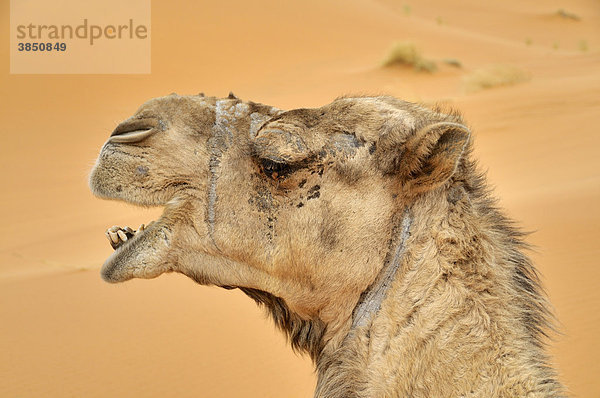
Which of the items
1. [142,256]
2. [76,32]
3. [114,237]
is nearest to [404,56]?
[76,32]

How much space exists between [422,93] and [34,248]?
11.9m

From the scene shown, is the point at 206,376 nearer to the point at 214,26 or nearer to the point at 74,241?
the point at 74,241

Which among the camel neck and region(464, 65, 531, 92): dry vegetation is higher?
region(464, 65, 531, 92): dry vegetation

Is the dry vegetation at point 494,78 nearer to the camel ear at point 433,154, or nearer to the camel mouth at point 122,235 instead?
the camel ear at point 433,154

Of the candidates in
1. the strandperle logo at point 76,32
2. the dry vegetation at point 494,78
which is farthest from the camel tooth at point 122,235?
the strandperle logo at point 76,32

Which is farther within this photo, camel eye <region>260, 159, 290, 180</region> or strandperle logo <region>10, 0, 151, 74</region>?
strandperle logo <region>10, 0, 151, 74</region>

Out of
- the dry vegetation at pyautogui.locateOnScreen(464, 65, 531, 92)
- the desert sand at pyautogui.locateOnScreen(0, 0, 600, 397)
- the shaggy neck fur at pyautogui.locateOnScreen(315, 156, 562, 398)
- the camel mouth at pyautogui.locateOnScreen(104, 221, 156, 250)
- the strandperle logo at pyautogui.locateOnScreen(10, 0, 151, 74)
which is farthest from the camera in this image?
the strandperle logo at pyautogui.locateOnScreen(10, 0, 151, 74)

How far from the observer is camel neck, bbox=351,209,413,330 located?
8.67ft

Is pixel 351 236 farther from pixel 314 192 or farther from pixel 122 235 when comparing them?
pixel 122 235

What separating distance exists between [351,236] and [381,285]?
22cm

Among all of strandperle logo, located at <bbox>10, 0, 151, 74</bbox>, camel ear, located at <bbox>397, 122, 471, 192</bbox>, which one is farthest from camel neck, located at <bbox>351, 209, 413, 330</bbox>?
strandperle logo, located at <bbox>10, 0, 151, 74</bbox>

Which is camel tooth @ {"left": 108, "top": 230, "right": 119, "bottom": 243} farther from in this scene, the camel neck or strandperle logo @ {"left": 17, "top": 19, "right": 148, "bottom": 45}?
strandperle logo @ {"left": 17, "top": 19, "right": 148, "bottom": 45}

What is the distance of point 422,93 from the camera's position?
19.3 meters

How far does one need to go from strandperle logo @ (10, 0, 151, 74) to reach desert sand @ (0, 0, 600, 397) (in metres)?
0.50
